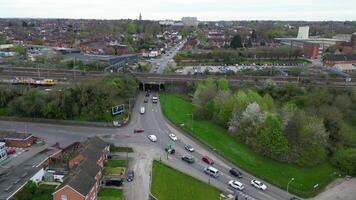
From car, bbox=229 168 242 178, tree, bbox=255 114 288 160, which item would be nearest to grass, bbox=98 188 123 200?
car, bbox=229 168 242 178

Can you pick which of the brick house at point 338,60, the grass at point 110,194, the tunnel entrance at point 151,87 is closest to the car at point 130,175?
the grass at point 110,194

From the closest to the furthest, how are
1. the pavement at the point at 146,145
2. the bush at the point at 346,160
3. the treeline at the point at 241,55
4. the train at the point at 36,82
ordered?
1. the pavement at the point at 146,145
2. the bush at the point at 346,160
3. the train at the point at 36,82
4. the treeline at the point at 241,55

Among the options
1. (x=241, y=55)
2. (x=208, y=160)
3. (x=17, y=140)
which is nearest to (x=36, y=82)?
(x=17, y=140)

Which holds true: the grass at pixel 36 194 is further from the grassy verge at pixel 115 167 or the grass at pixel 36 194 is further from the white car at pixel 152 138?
the white car at pixel 152 138

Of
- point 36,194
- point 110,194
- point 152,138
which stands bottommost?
point 110,194

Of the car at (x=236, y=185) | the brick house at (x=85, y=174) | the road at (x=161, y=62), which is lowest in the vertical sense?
the car at (x=236, y=185)

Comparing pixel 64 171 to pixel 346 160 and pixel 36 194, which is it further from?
pixel 346 160

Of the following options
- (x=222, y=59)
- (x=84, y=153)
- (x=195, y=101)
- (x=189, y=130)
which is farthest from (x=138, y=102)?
(x=222, y=59)
